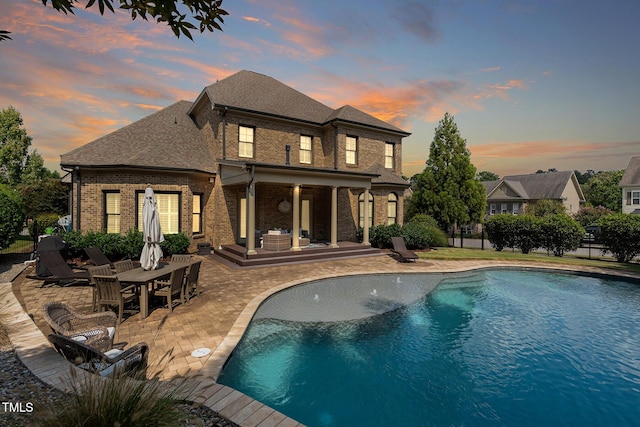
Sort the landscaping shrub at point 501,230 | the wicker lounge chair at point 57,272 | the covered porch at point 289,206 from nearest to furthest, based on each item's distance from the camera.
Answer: the wicker lounge chair at point 57,272, the covered porch at point 289,206, the landscaping shrub at point 501,230

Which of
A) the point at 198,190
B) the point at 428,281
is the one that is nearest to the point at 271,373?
the point at 428,281

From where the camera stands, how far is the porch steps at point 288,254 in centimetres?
1362

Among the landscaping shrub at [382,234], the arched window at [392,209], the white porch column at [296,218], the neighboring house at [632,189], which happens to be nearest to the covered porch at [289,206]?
the white porch column at [296,218]

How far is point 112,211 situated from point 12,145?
27916mm

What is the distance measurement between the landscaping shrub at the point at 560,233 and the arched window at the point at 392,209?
9.38m

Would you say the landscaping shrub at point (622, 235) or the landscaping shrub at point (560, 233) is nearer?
the landscaping shrub at point (622, 235)

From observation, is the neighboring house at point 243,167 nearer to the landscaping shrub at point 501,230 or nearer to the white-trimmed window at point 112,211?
the white-trimmed window at point 112,211

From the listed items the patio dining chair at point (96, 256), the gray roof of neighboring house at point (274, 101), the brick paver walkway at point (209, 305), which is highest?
the gray roof of neighboring house at point (274, 101)

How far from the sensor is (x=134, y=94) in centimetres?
1759

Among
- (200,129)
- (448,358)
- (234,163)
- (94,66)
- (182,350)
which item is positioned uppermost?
(94,66)

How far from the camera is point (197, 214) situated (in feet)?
55.3

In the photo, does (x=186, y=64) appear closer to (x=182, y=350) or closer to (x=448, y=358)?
(x=182, y=350)

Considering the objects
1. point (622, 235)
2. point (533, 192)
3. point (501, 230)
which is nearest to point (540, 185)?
point (533, 192)

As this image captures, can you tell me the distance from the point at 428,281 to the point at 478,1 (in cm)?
1142
